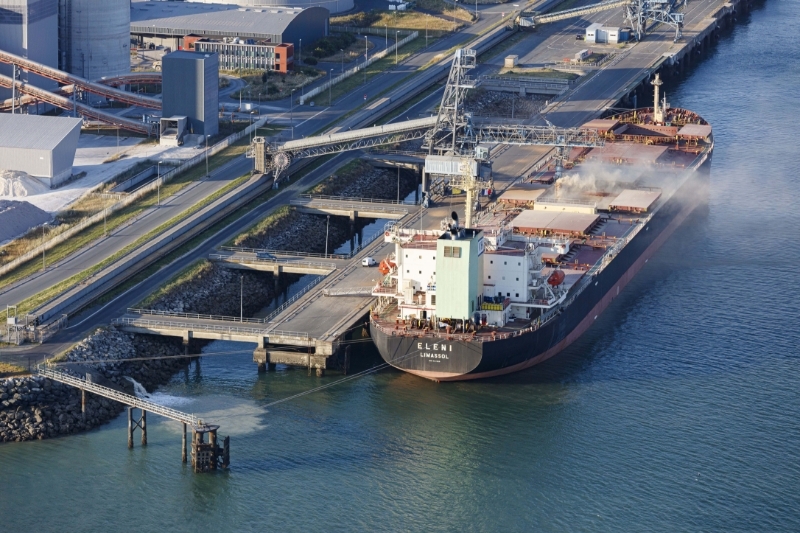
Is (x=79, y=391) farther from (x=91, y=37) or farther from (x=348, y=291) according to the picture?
(x=91, y=37)

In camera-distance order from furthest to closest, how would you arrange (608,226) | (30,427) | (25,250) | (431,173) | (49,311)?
(431,173), (608,226), (25,250), (49,311), (30,427)

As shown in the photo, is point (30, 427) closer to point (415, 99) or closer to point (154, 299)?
point (154, 299)

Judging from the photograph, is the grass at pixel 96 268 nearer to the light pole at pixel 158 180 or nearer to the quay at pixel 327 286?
the light pole at pixel 158 180

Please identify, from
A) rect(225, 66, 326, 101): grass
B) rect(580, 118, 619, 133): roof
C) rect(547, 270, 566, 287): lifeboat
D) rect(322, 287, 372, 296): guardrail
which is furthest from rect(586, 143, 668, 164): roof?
rect(322, 287, 372, 296): guardrail

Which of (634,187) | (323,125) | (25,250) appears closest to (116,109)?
(323,125)

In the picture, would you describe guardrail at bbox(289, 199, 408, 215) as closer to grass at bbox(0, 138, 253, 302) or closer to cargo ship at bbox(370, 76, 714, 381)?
cargo ship at bbox(370, 76, 714, 381)

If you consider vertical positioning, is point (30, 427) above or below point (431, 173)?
below

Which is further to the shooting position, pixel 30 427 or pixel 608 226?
pixel 608 226
